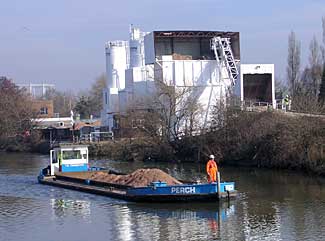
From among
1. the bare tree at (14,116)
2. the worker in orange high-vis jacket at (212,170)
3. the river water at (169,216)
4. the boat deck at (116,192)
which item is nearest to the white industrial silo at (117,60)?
the bare tree at (14,116)

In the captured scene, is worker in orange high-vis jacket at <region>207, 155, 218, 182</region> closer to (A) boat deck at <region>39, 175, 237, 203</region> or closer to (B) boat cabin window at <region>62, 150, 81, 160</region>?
(A) boat deck at <region>39, 175, 237, 203</region>

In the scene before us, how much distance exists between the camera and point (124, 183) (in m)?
35.7

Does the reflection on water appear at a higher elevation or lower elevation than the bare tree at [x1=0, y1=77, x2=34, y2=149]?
lower

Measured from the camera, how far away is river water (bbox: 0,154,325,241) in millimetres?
24672

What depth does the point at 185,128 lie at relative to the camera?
64.3 metres

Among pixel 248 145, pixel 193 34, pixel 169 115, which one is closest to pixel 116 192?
pixel 248 145

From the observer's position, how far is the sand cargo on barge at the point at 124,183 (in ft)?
102

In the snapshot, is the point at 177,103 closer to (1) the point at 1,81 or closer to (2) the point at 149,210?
(2) the point at 149,210

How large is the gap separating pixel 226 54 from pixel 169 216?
47.4m

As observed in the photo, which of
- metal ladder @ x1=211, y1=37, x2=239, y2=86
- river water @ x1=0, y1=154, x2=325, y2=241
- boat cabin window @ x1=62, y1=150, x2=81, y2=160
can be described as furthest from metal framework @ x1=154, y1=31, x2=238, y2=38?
river water @ x1=0, y1=154, x2=325, y2=241

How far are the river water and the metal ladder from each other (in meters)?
32.2

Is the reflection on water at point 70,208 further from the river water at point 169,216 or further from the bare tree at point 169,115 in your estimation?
the bare tree at point 169,115

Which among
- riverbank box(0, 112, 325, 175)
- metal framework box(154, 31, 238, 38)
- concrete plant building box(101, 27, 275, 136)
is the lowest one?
riverbank box(0, 112, 325, 175)

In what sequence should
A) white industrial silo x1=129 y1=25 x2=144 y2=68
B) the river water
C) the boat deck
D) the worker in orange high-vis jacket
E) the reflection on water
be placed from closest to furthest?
1. the river water
2. the reflection on water
3. the boat deck
4. the worker in orange high-vis jacket
5. white industrial silo x1=129 y1=25 x2=144 y2=68
